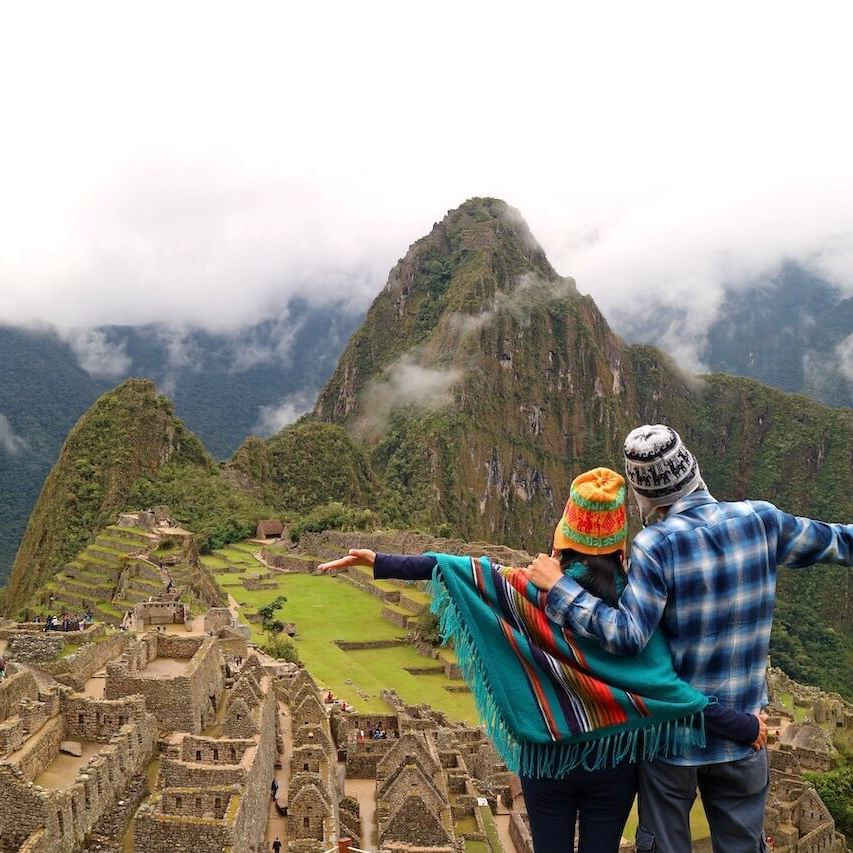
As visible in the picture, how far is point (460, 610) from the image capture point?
3920 millimetres

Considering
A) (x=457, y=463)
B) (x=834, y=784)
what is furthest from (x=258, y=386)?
(x=834, y=784)

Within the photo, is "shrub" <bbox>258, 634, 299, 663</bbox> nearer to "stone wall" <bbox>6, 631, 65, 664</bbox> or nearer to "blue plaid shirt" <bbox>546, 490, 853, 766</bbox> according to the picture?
"stone wall" <bbox>6, 631, 65, 664</bbox>

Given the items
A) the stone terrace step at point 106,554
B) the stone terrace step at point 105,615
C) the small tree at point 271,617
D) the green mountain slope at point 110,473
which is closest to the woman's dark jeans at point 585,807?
the stone terrace step at point 105,615

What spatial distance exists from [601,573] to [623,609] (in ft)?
0.97

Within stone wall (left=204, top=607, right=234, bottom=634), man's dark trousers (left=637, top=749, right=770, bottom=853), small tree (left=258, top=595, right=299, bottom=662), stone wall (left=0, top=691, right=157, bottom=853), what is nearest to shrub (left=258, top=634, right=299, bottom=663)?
small tree (left=258, top=595, right=299, bottom=662)

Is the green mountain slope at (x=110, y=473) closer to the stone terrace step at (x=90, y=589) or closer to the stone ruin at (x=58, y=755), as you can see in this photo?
the stone terrace step at (x=90, y=589)

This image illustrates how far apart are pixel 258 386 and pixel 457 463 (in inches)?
1108

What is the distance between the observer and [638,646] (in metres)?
3.39

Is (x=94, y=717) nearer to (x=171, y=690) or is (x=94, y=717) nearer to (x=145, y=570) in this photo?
(x=171, y=690)

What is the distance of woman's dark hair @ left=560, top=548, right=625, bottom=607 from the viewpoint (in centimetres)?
369

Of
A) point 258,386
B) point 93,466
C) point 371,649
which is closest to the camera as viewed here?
point 371,649

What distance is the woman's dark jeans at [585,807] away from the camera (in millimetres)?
3852

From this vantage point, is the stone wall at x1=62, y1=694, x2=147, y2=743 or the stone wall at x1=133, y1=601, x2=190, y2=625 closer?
the stone wall at x1=62, y1=694, x2=147, y2=743

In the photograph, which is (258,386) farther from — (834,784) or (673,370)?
(834,784)
